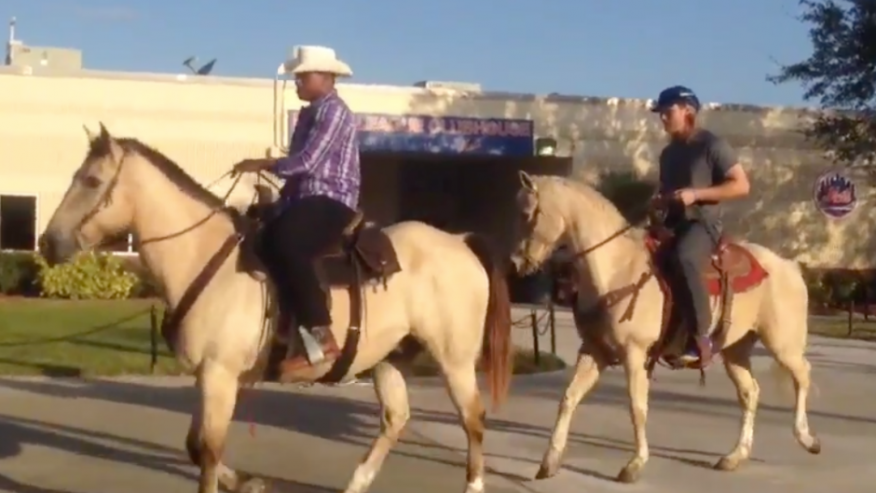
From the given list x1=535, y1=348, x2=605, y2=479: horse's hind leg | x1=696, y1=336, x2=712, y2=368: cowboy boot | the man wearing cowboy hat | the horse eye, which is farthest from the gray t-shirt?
the horse eye

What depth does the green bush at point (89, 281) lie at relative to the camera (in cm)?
3369

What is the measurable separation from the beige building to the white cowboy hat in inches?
992

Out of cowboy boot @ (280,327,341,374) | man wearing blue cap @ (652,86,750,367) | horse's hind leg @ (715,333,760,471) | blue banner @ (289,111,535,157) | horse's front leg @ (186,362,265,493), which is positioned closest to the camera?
A: horse's front leg @ (186,362,265,493)

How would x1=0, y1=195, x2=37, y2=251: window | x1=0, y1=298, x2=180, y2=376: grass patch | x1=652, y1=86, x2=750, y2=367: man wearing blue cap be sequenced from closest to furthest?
x1=652, y1=86, x2=750, y2=367: man wearing blue cap
x1=0, y1=298, x2=180, y2=376: grass patch
x1=0, y1=195, x2=37, y2=251: window

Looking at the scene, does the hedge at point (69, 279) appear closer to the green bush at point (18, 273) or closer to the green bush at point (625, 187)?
the green bush at point (18, 273)

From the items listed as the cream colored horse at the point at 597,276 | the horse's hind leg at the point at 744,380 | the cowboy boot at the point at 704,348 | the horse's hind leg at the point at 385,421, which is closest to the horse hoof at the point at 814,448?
the horse's hind leg at the point at 744,380

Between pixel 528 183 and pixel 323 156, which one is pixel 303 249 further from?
pixel 528 183

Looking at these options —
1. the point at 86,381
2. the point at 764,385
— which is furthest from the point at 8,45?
the point at 764,385

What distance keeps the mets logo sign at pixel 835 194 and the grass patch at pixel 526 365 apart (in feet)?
75.3

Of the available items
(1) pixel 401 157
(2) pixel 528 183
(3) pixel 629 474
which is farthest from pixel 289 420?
(1) pixel 401 157

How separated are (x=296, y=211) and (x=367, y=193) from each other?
3411 centimetres

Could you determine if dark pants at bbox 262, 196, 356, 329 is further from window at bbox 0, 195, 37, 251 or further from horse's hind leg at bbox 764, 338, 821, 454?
window at bbox 0, 195, 37, 251

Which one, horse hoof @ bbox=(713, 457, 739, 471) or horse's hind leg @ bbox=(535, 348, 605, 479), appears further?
horse hoof @ bbox=(713, 457, 739, 471)

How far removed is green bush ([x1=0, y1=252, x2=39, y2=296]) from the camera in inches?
1330
